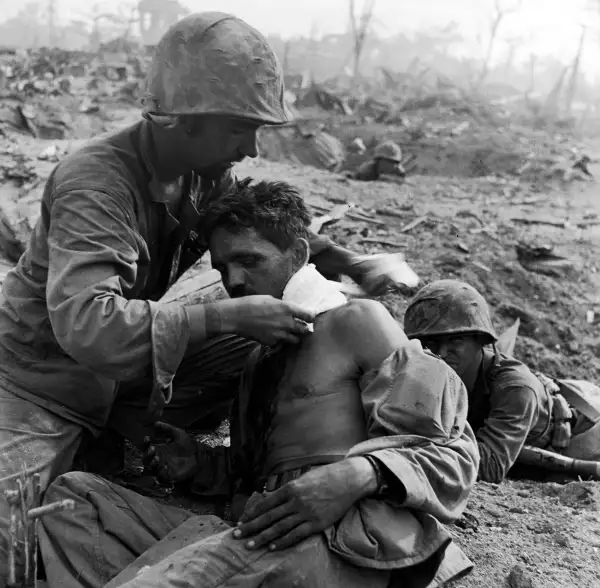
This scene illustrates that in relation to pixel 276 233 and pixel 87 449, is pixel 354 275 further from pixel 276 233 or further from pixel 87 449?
pixel 87 449

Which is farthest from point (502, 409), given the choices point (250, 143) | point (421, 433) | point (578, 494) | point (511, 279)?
point (511, 279)

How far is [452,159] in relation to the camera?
57.3 feet

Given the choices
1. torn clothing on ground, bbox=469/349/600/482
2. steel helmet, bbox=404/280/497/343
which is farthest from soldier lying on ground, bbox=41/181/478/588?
torn clothing on ground, bbox=469/349/600/482

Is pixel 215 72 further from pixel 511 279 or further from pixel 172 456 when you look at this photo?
pixel 511 279

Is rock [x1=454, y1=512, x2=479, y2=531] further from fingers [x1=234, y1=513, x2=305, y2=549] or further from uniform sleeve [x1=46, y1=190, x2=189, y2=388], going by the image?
uniform sleeve [x1=46, y1=190, x2=189, y2=388]

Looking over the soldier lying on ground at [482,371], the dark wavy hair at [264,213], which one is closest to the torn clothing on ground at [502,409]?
the soldier lying on ground at [482,371]

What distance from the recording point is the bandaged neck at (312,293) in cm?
283

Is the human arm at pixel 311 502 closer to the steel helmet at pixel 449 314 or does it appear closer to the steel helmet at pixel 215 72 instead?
the steel helmet at pixel 215 72

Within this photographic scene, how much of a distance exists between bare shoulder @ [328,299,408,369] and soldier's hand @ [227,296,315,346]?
177 millimetres

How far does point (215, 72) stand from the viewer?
9.19 feet

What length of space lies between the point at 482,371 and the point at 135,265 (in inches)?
102

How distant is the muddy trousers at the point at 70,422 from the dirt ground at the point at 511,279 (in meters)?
0.65

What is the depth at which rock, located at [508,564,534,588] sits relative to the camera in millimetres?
3080

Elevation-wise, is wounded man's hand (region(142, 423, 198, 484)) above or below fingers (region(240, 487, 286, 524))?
below
